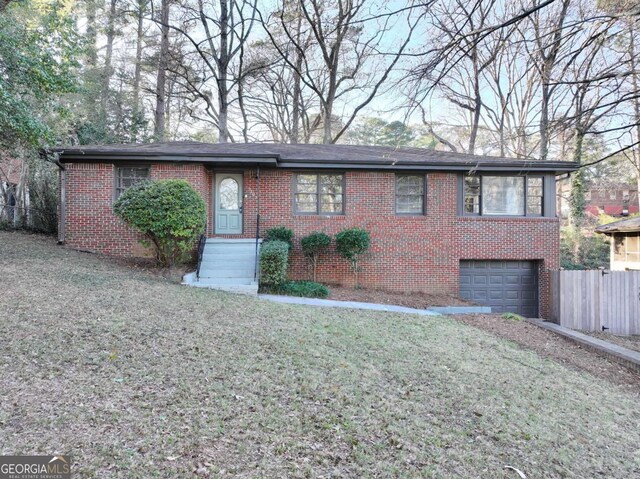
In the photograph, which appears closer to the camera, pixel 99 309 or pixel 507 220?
pixel 99 309

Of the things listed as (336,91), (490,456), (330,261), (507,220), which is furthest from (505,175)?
(336,91)

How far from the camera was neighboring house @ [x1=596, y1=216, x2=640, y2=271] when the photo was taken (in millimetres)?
15312

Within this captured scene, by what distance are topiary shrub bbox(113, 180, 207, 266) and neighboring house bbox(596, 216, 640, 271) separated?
1759cm

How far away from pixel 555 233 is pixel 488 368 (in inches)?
319

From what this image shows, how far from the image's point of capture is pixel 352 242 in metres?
9.49

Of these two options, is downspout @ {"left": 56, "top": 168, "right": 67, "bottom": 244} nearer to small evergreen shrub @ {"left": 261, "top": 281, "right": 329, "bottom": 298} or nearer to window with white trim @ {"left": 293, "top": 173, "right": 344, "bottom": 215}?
small evergreen shrub @ {"left": 261, "top": 281, "right": 329, "bottom": 298}

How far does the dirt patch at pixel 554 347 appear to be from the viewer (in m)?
5.46

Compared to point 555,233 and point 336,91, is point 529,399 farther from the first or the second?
point 336,91

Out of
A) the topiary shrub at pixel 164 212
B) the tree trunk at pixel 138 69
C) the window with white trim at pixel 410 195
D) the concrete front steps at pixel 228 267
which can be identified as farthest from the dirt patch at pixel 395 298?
the tree trunk at pixel 138 69

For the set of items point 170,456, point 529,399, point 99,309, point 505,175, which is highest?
point 505,175

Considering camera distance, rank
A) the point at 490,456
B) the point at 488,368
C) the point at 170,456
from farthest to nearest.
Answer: the point at 488,368 < the point at 490,456 < the point at 170,456

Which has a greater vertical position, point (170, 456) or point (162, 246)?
point (162, 246)

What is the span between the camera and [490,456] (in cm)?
252

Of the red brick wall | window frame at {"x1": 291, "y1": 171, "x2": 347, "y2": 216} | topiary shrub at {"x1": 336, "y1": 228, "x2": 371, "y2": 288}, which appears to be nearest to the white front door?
the red brick wall
